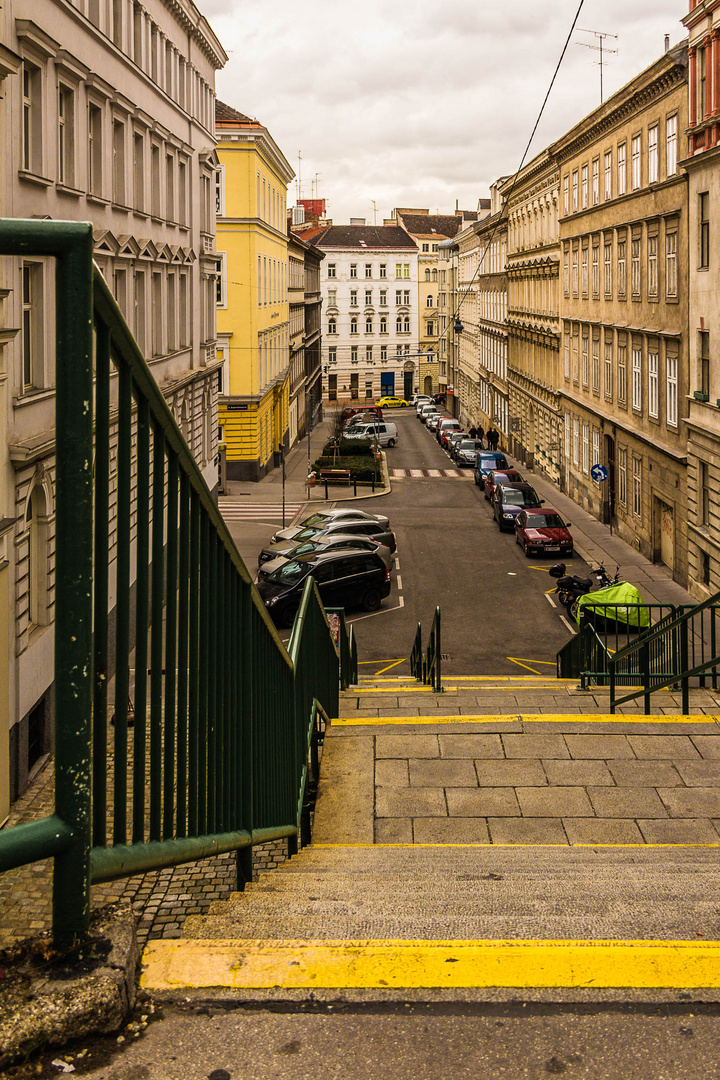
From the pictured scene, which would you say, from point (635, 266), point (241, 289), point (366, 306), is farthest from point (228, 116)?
point (366, 306)

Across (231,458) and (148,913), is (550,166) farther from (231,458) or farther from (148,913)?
(148,913)

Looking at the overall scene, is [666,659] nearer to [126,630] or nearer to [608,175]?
[126,630]

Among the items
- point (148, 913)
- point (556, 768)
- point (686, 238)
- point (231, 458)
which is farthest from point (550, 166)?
point (148, 913)

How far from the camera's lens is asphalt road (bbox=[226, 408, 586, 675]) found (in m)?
24.9

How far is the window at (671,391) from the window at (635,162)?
7071 millimetres

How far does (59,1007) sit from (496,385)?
250ft

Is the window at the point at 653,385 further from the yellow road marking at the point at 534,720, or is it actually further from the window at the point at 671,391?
the yellow road marking at the point at 534,720

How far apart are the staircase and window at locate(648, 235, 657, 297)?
23953 mm

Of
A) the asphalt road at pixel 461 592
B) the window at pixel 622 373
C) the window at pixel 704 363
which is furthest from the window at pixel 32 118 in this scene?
the window at pixel 622 373

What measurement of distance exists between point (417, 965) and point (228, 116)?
5182cm

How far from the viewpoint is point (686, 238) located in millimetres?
30734

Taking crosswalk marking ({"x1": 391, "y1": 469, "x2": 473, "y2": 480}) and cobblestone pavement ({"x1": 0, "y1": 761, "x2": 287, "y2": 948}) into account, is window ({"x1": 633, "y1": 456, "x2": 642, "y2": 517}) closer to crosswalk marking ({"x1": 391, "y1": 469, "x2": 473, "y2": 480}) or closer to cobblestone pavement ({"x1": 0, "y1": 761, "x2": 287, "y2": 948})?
crosswalk marking ({"x1": 391, "y1": 469, "x2": 473, "y2": 480})

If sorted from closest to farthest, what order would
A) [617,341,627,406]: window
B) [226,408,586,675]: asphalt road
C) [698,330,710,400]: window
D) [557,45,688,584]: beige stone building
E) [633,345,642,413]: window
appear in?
[226,408,586,675]: asphalt road < [698,330,710,400]: window < [557,45,688,584]: beige stone building < [633,345,642,413]: window < [617,341,627,406]: window

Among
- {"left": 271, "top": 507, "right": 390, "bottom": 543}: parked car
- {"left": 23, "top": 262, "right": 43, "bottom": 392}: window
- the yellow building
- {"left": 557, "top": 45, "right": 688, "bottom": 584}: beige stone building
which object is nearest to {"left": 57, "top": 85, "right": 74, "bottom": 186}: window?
{"left": 23, "top": 262, "right": 43, "bottom": 392}: window
